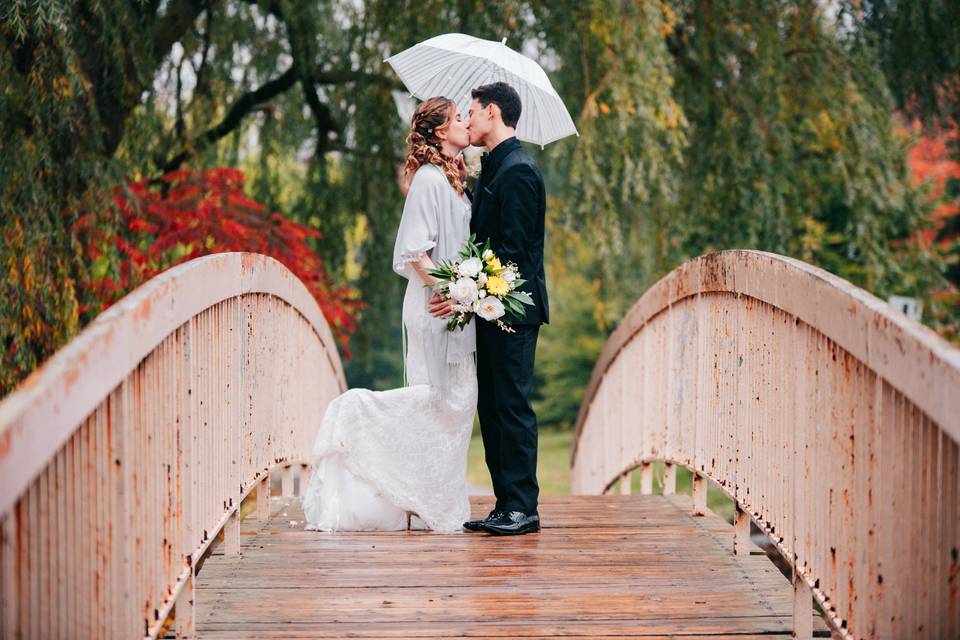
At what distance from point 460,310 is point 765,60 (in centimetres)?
540

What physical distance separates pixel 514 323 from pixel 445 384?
0.49 metres

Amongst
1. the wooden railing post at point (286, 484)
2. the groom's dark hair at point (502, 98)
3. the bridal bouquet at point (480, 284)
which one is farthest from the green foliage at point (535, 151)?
the bridal bouquet at point (480, 284)

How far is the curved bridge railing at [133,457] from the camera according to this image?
2146 millimetres

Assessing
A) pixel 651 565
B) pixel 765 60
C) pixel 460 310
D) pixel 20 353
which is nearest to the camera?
pixel 651 565

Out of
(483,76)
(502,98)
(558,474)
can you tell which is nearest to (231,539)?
(502,98)

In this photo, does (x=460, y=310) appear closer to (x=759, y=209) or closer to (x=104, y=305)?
(x=104, y=305)

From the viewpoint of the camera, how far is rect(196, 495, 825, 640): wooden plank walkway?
3.24m

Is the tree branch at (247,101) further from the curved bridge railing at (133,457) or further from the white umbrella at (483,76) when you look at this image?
the curved bridge railing at (133,457)

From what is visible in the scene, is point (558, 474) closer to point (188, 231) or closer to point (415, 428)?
point (188, 231)

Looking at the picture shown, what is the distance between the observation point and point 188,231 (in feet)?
26.8

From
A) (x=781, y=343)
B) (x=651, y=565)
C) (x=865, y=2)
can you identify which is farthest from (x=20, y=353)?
(x=865, y=2)

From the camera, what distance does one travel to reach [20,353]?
6254mm

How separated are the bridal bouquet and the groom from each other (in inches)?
6.0

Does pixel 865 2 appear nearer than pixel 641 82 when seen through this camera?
No
